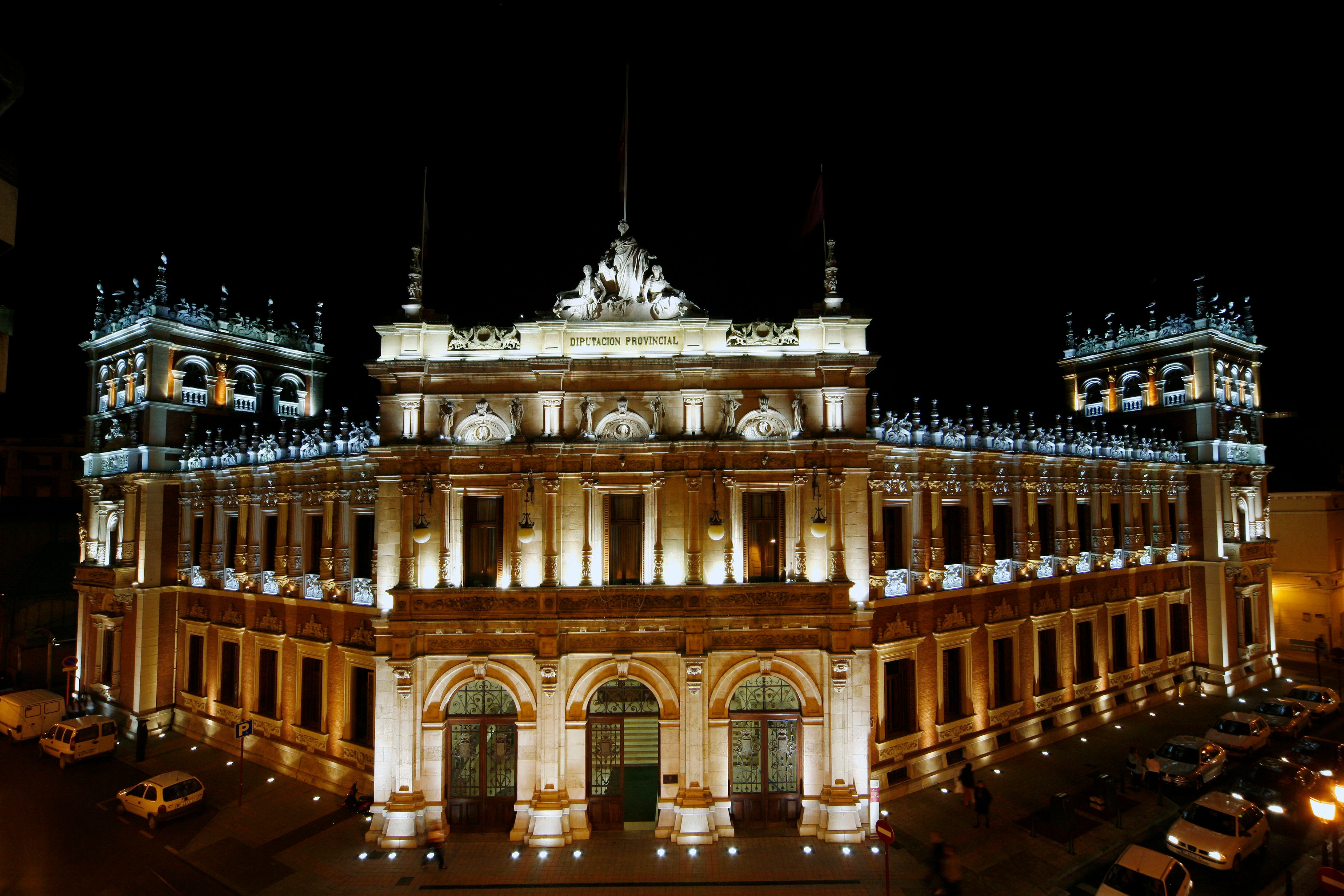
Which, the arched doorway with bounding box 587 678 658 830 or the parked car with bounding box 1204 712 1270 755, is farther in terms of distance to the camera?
the parked car with bounding box 1204 712 1270 755

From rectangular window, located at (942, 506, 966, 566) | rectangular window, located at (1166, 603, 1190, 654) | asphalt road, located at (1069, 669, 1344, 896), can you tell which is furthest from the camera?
rectangular window, located at (1166, 603, 1190, 654)

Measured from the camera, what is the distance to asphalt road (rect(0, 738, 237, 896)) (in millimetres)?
17016

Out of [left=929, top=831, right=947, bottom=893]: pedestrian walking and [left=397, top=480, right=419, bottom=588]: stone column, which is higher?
[left=397, top=480, right=419, bottom=588]: stone column

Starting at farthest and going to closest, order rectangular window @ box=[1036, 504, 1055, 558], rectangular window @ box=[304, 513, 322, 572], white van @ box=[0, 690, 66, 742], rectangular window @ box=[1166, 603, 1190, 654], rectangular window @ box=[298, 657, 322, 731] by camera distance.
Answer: rectangular window @ box=[1166, 603, 1190, 654] < rectangular window @ box=[1036, 504, 1055, 558] < white van @ box=[0, 690, 66, 742] < rectangular window @ box=[304, 513, 322, 572] < rectangular window @ box=[298, 657, 322, 731]

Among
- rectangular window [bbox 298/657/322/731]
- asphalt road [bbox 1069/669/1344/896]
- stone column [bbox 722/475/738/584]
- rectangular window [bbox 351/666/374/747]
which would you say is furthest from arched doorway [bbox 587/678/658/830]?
asphalt road [bbox 1069/669/1344/896]

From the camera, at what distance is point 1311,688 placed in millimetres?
30047

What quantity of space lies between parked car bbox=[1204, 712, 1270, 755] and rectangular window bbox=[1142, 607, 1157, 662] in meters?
4.76

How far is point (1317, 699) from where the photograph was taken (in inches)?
1159

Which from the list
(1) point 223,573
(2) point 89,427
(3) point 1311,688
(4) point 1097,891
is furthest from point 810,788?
(2) point 89,427

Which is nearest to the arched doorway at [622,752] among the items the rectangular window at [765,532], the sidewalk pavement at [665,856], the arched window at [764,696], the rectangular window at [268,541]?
the sidewalk pavement at [665,856]

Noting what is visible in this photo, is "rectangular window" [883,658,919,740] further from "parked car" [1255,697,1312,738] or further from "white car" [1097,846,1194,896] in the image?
"parked car" [1255,697,1312,738]

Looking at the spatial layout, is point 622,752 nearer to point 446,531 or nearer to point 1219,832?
point 446,531

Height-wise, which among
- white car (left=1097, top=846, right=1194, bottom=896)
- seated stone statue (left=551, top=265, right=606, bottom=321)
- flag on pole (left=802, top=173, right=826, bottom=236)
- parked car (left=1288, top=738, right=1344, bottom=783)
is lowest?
parked car (left=1288, top=738, right=1344, bottom=783)

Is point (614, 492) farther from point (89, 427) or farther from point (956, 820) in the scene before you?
point (89, 427)
